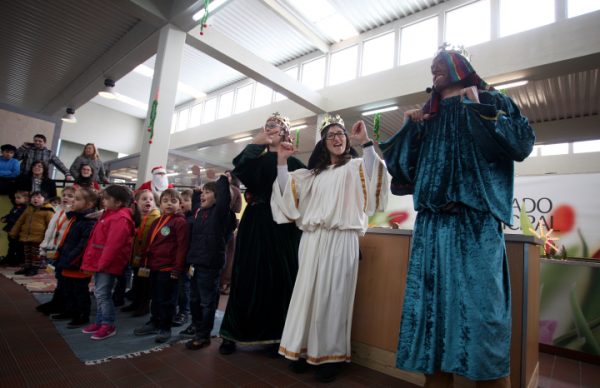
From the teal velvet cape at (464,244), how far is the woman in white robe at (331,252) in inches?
23.2

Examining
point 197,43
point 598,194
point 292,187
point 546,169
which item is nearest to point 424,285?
point 292,187

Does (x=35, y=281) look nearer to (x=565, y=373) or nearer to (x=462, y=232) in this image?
(x=462, y=232)

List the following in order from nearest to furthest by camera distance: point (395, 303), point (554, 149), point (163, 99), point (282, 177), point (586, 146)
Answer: point (395, 303) < point (282, 177) < point (163, 99) < point (586, 146) < point (554, 149)

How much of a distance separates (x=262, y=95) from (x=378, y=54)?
180 inches

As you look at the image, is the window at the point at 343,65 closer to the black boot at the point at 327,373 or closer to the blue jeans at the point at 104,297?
the blue jeans at the point at 104,297

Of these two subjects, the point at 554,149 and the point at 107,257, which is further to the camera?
the point at 554,149

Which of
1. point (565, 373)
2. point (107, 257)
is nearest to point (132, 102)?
point (107, 257)

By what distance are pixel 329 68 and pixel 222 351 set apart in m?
9.57

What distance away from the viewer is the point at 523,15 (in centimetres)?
713

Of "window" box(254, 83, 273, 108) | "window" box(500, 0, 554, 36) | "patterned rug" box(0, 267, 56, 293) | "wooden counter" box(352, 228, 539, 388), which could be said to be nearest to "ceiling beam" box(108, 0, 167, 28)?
"patterned rug" box(0, 267, 56, 293)

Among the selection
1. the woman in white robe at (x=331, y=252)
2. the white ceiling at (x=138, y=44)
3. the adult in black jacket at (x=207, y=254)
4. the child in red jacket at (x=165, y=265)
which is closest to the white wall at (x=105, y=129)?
the white ceiling at (x=138, y=44)

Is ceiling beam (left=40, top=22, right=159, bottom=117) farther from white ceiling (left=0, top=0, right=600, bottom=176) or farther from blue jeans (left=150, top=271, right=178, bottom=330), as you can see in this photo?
blue jeans (left=150, top=271, right=178, bottom=330)

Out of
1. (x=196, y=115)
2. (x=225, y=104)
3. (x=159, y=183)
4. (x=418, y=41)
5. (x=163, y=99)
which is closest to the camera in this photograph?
(x=159, y=183)

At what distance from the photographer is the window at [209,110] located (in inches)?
565
